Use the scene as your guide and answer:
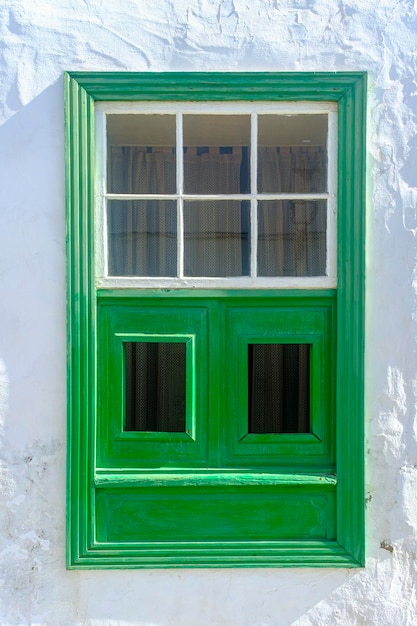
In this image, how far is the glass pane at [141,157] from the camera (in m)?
2.75

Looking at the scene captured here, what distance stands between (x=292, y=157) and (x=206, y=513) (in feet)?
5.76

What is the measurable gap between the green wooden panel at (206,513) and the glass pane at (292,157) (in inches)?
56.9

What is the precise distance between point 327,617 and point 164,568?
797 millimetres

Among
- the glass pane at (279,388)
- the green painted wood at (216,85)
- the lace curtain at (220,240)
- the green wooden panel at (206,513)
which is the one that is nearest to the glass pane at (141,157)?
the lace curtain at (220,240)

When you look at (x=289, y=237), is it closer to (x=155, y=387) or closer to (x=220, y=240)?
(x=220, y=240)

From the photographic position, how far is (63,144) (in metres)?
2.64

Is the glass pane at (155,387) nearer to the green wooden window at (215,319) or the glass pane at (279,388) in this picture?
the green wooden window at (215,319)

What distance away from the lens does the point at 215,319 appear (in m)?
2.70

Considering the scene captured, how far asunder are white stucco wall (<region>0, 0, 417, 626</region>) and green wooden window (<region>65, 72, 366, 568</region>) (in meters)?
0.09

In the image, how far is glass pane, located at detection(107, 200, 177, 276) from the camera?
108 inches

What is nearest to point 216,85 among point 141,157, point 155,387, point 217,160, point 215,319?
point 217,160

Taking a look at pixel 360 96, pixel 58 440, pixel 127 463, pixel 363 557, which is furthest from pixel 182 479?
pixel 360 96

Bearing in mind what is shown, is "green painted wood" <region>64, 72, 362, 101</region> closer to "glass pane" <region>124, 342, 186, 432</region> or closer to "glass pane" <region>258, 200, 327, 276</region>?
"glass pane" <region>258, 200, 327, 276</region>

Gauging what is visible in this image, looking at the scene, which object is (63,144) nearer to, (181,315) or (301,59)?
(181,315)
